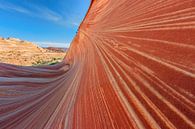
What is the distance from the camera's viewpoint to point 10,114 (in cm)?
93

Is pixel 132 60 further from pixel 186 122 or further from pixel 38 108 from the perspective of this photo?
pixel 38 108

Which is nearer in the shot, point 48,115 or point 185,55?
point 185,55

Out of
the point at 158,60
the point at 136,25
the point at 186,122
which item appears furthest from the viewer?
the point at 136,25

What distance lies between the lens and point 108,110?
531mm

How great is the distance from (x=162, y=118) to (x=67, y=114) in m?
0.41

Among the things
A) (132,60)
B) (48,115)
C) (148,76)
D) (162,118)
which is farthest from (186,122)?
(48,115)

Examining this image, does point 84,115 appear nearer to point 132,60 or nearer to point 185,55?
point 132,60

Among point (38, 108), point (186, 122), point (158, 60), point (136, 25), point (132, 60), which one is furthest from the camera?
point (38, 108)

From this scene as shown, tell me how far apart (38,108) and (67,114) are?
10.0 inches

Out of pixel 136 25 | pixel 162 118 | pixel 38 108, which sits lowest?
pixel 38 108

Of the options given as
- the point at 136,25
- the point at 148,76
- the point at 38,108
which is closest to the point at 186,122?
the point at 148,76

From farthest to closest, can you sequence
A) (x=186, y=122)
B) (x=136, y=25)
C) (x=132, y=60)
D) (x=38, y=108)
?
(x=38, y=108) → (x=136, y=25) → (x=132, y=60) → (x=186, y=122)

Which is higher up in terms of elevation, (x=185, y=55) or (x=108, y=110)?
(x=185, y=55)

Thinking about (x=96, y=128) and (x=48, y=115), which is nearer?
(x=96, y=128)
